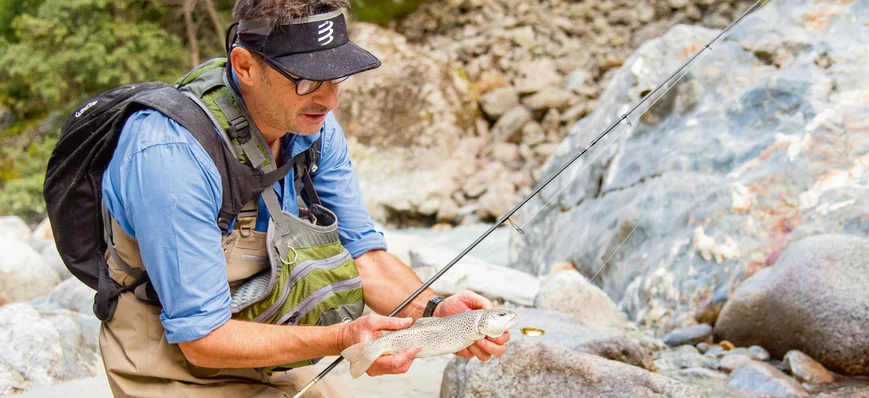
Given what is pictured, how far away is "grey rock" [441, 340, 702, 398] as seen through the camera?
3.52 metres

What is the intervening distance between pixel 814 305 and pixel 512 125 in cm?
1231

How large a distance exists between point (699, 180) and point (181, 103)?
193 inches

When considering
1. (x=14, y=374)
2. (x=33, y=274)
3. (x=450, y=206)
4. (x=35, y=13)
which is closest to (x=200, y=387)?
(x=14, y=374)

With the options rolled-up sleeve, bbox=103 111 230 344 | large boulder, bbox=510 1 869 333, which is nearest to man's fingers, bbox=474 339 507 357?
rolled-up sleeve, bbox=103 111 230 344

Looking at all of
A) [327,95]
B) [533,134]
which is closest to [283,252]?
[327,95]

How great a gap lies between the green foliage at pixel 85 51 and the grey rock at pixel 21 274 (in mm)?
10310

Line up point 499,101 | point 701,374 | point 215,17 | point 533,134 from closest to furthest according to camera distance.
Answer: point 701,374 → point 533,134 → point 499,101 → point 215,17

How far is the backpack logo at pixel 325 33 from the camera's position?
2.54 m

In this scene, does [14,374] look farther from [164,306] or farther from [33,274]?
[33,274]

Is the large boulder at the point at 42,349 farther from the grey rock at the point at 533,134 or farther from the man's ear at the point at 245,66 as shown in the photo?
the grey rock at the point at 533,134

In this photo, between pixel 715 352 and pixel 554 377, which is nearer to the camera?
pixel 554 377

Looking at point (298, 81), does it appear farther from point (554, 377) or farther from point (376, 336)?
point (554, 377)

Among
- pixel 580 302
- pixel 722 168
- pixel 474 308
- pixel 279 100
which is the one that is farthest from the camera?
pixel 722 168

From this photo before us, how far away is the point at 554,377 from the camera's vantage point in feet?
12.0
